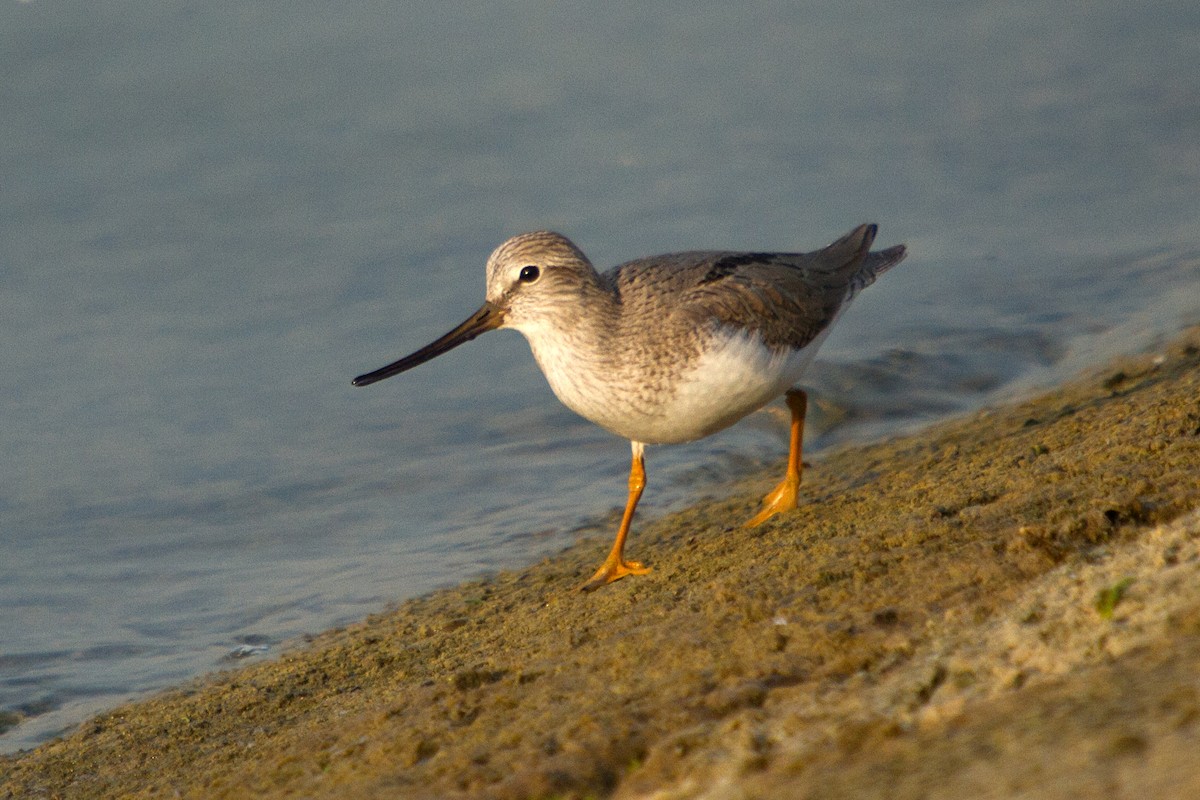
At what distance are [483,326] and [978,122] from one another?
7385 millimetres

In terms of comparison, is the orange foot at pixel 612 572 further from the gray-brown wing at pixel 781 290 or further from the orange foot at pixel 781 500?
the gray-brown wing at pixel 781 290

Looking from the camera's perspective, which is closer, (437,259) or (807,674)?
(807,674)

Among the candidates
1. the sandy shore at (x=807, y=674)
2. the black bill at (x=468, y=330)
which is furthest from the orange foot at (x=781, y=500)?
the black bill at (x=468, y=330)

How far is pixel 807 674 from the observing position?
129 inches

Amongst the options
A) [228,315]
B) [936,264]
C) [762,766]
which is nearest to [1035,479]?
[762,766]

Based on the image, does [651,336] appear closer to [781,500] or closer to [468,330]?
[468,330]

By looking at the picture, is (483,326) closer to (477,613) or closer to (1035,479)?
(477,613)

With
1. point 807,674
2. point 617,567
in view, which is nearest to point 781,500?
point 617,567

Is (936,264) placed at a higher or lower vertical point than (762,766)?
higher

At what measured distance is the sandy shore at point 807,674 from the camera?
2539 mm

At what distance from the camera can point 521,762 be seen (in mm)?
3133

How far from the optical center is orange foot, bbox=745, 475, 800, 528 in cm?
595

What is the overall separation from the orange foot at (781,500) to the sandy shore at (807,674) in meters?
0.27

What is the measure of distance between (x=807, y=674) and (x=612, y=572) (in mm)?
2270
